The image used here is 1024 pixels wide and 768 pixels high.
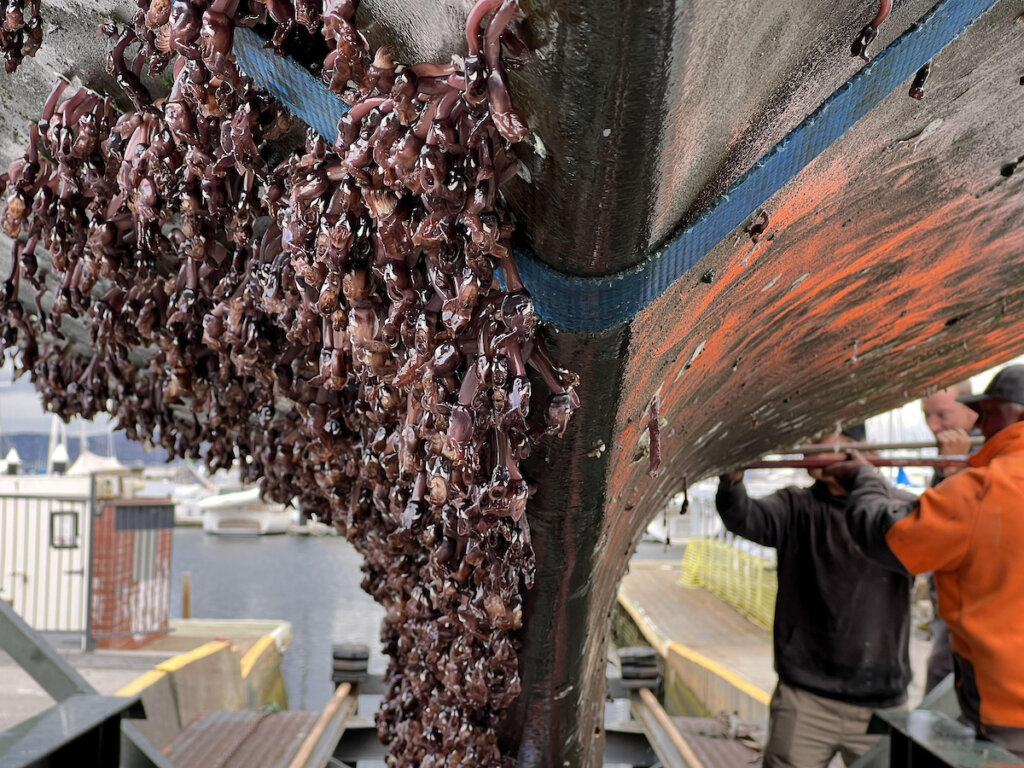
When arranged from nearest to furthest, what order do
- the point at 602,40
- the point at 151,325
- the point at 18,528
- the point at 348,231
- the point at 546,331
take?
the point at 602,40
the point at 348,231
the point at 546,331
the point at 151,325
the point at 18,528

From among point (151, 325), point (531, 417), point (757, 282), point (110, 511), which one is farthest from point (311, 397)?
point (110, 511)

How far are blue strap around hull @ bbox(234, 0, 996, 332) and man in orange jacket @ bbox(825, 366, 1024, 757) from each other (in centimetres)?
245

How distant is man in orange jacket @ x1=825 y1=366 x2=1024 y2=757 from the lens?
10.0 feet

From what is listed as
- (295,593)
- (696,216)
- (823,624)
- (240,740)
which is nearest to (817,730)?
(823,624)

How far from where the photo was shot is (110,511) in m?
10.7

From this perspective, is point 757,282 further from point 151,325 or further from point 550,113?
point 151,325

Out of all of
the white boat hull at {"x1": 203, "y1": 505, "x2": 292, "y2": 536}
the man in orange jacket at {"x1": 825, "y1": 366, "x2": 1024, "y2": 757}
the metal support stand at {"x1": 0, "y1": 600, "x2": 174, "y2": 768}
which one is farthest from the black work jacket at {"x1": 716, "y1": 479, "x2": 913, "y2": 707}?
the white boat hull at {"x1": 203, "y1": 505, "x2": 292, "y2": 536}

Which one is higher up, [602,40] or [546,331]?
[602,40]

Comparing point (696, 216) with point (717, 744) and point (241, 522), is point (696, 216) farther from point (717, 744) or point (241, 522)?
point (241, 522)

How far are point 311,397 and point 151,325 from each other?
37 centimetres

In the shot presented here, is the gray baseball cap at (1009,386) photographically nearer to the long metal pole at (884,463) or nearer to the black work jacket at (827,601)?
the long metal pole at (884,463)

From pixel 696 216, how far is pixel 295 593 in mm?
20403

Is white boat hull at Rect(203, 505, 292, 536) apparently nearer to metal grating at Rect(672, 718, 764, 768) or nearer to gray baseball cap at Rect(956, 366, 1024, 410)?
metal grating at Rect(672, 718, 764, 768)

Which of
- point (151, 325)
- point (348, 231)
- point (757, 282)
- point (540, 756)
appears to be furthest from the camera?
point (540, 756)
